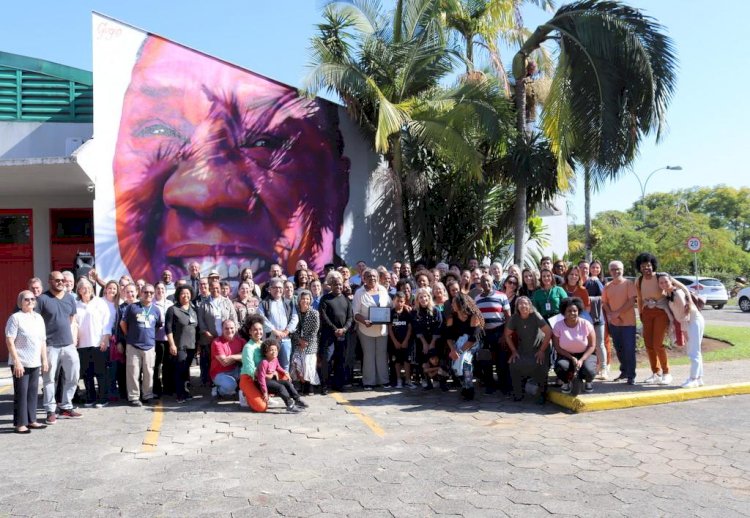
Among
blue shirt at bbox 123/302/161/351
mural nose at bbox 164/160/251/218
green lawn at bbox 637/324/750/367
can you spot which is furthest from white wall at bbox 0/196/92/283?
green lawn at bbox 637/324/750/367

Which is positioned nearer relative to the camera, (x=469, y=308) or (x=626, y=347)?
(x=469, y=308)

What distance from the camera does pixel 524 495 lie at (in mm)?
4848

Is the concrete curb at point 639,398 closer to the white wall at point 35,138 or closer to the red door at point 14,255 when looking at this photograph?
the white wall at point 35,138

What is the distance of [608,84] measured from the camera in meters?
11.0

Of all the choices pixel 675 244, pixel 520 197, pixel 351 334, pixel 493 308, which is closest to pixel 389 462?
pixel 493 308

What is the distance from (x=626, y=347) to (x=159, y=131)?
32.8 feet

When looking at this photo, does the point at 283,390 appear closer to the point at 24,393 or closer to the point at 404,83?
the point at 24,393

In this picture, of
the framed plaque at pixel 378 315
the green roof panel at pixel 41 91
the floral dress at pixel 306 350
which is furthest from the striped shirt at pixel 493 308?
the green roof panel at pixel 41 91

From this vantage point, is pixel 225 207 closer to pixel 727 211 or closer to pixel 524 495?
pixel 524 495

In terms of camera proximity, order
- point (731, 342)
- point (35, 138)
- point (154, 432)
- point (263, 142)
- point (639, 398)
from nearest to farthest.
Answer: point (154, 432)
point (639, 398)
point (731, 342)
point (35, 138)
point (263, 142)

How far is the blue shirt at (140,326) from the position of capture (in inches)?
343

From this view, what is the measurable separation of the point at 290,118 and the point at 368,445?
989cm

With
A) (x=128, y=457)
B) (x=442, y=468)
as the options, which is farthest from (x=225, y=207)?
(x=442, y=468)

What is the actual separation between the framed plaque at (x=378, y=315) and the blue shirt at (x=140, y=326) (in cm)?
316
